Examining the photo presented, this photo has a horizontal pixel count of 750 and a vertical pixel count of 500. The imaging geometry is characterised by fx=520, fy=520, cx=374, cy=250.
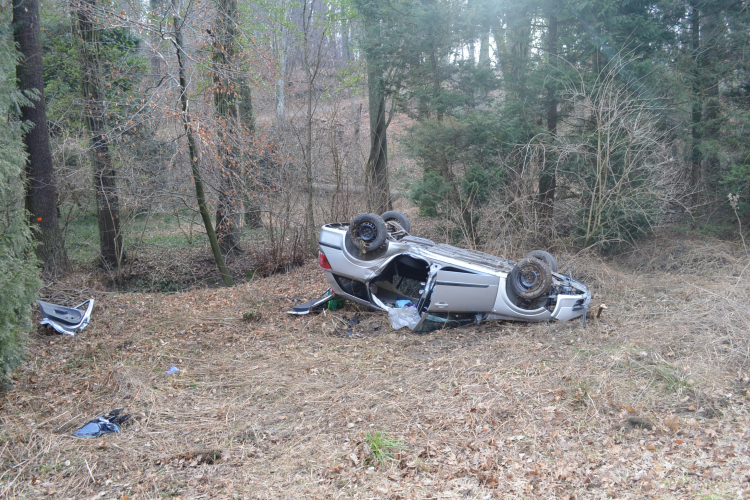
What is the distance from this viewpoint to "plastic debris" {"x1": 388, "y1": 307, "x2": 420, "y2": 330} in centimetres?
779

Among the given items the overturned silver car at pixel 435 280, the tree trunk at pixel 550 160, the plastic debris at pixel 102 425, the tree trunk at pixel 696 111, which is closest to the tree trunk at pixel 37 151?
the overturned silver car at pixel 435 280

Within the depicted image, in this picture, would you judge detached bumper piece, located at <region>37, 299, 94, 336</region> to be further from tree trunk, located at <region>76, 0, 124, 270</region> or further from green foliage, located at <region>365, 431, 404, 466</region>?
green foliage, located at <region>365, 431, 404, 466</region>

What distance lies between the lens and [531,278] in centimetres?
712

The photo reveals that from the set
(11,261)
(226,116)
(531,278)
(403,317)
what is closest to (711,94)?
(531,278)

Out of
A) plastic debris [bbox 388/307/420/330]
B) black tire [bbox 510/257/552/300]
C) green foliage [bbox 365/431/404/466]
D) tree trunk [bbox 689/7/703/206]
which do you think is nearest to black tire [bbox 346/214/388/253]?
plastic debris [bbox 388/307/420/330]

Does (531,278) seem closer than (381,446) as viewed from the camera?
No

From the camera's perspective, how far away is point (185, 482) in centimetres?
438

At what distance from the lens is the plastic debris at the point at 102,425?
16.8 ft

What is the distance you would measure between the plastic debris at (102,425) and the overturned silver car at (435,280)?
12.4 ft

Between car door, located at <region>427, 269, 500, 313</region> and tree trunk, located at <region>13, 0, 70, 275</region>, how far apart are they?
7.55m

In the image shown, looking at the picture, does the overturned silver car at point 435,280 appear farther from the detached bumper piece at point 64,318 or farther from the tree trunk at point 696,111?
the tree trunk at point 696,111

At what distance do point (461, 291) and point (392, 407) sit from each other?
2379mm

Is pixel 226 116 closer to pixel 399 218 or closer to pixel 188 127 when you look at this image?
pixel 188 127

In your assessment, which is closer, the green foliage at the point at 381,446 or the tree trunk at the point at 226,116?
the green foliage at the point at 381,446
